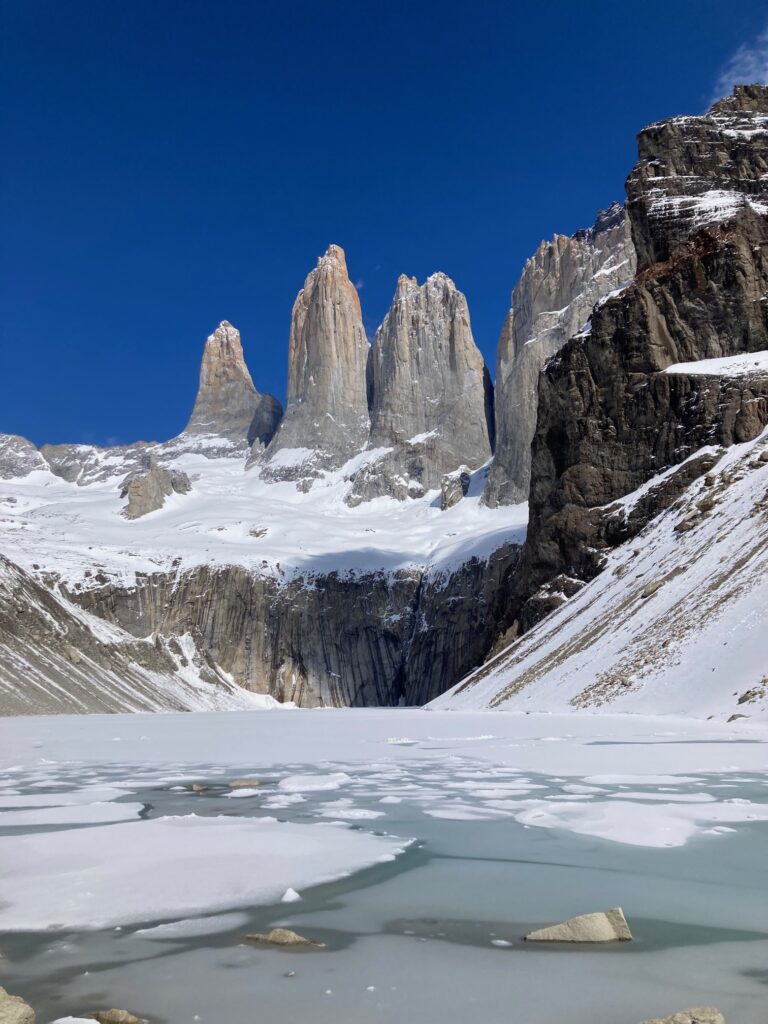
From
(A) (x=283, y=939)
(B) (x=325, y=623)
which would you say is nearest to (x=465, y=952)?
(A) (x=283, y=939)

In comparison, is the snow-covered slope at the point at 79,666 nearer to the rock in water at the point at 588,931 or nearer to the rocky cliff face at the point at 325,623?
the rocky cliff face at the point at 325,623

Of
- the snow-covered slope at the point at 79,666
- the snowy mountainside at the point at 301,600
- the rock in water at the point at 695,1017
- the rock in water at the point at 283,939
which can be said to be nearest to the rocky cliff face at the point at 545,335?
the snowy mountainside at the point at 301,600

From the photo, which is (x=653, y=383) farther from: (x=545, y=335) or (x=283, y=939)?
(x=545, y=335)

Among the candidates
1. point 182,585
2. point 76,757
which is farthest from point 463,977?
point 182,585

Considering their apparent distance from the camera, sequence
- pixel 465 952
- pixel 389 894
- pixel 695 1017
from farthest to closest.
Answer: pixel 389 894 → pixel 465 952 → pixel 695 1017

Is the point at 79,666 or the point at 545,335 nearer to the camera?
the point at 79,666
